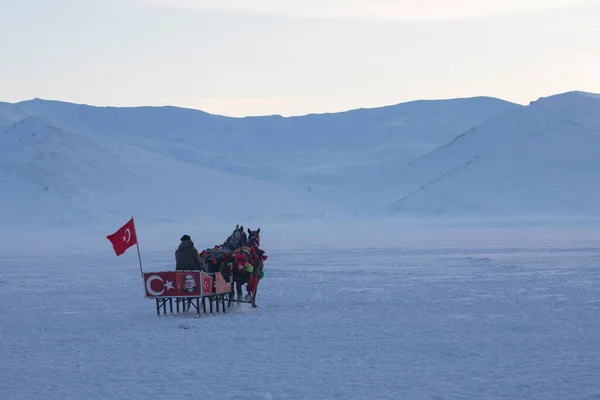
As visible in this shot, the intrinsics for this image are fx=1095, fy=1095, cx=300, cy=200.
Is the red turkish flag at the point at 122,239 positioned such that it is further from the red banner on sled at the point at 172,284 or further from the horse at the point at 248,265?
the horse at the point at 248,265

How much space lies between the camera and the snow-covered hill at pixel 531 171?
85.1 meters

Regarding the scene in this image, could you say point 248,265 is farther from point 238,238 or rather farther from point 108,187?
point 108,187

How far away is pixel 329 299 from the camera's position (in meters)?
18.9

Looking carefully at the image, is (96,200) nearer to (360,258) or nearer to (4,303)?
(360,258)

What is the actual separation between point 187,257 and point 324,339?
3.33 metres

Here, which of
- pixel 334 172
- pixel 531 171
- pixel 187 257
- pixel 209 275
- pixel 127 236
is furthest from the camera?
pixel 334 172

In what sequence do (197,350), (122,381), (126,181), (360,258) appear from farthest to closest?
(126,181) < (360,258) < (197,350) < (122,381)

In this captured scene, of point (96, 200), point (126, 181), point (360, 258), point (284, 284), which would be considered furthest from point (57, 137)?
point (284, 284)

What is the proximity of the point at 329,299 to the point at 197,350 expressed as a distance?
6.36 m

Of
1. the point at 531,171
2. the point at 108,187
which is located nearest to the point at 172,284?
the point at 531,171

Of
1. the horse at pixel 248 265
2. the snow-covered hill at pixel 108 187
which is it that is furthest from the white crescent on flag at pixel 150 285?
the snow-covered hill at pixel 108 187

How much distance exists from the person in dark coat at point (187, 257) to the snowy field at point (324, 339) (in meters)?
0.78

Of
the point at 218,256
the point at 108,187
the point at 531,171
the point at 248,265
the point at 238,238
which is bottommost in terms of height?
the point at 248,265

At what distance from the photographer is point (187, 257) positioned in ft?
52.7
